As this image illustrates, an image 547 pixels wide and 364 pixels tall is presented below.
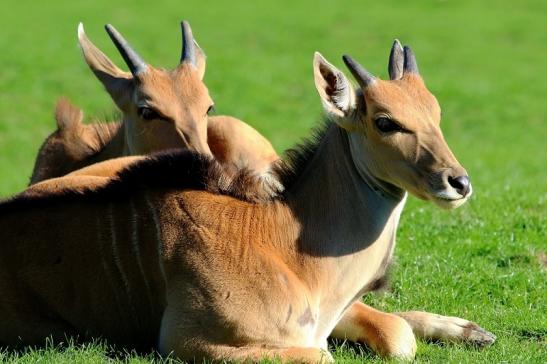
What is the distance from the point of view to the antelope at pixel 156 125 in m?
9.48

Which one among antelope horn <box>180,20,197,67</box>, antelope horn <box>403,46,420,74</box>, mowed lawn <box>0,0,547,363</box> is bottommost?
mowed lawn <box>0,0,547,363</box>

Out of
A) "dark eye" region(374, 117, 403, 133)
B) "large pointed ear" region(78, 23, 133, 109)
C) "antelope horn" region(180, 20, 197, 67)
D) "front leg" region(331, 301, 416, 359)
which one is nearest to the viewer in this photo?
"dark eye" region(374, 117, 403, 133)

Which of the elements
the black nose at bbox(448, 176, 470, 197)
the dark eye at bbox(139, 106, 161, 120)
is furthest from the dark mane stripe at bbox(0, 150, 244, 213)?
the dark eye at bbox(139, 106, 161, 120)

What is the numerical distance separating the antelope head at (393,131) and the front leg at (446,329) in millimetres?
1194

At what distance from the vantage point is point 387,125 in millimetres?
6824

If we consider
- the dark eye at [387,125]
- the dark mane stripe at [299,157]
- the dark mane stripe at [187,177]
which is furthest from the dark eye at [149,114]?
the dark eye at [387,125]

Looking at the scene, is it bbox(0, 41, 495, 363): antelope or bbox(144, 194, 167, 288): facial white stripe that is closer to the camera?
bbox(0, 41, 495, 363): antelope

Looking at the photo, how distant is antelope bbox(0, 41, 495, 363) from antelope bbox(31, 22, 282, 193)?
67.5 inches

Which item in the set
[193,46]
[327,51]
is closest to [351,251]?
[193,46]

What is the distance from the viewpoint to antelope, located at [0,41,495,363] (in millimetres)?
6629

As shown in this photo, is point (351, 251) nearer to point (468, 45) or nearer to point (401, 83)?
point (401, 83)

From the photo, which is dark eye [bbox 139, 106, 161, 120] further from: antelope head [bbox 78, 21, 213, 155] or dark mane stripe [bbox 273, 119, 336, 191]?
dark mane stripe [bbox 273, 119, 336, 191]

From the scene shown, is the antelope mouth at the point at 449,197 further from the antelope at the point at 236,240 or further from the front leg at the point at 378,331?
the front leg at the point at 378,331

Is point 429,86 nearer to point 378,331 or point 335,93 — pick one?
point 378,331
